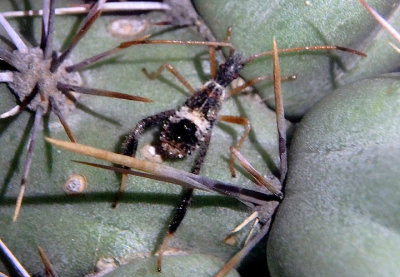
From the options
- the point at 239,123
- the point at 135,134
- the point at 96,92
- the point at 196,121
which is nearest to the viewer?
the point at 96,92

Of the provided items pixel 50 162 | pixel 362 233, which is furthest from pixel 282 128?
pixel 50 162

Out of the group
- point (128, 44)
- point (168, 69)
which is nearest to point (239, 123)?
point (168, 69)

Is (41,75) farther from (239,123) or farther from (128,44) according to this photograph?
(239,123)

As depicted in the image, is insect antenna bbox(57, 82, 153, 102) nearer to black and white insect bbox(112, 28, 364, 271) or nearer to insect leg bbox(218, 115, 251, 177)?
black and white insect bbox(112, 28, 364, 271)

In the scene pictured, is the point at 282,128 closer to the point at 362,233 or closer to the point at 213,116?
the point at 362,233

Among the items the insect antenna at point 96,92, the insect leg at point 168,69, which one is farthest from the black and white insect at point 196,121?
the insect antenna at point 96,92

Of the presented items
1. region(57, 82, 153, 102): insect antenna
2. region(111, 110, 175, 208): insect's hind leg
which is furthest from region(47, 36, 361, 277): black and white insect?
region(57, 82, 153, 102): insect antenna

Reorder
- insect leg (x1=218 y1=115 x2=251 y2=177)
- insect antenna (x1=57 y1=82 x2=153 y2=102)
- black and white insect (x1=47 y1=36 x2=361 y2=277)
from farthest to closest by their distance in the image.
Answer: insect leg (x1=218 y1=115 x2=251 y2=177) < insect antenna (x1=57 y1=82 x2=153 y2=102) < black and white insect (x1=47 y1=36 x2=361 y2=277)

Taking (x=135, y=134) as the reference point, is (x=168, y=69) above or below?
above
